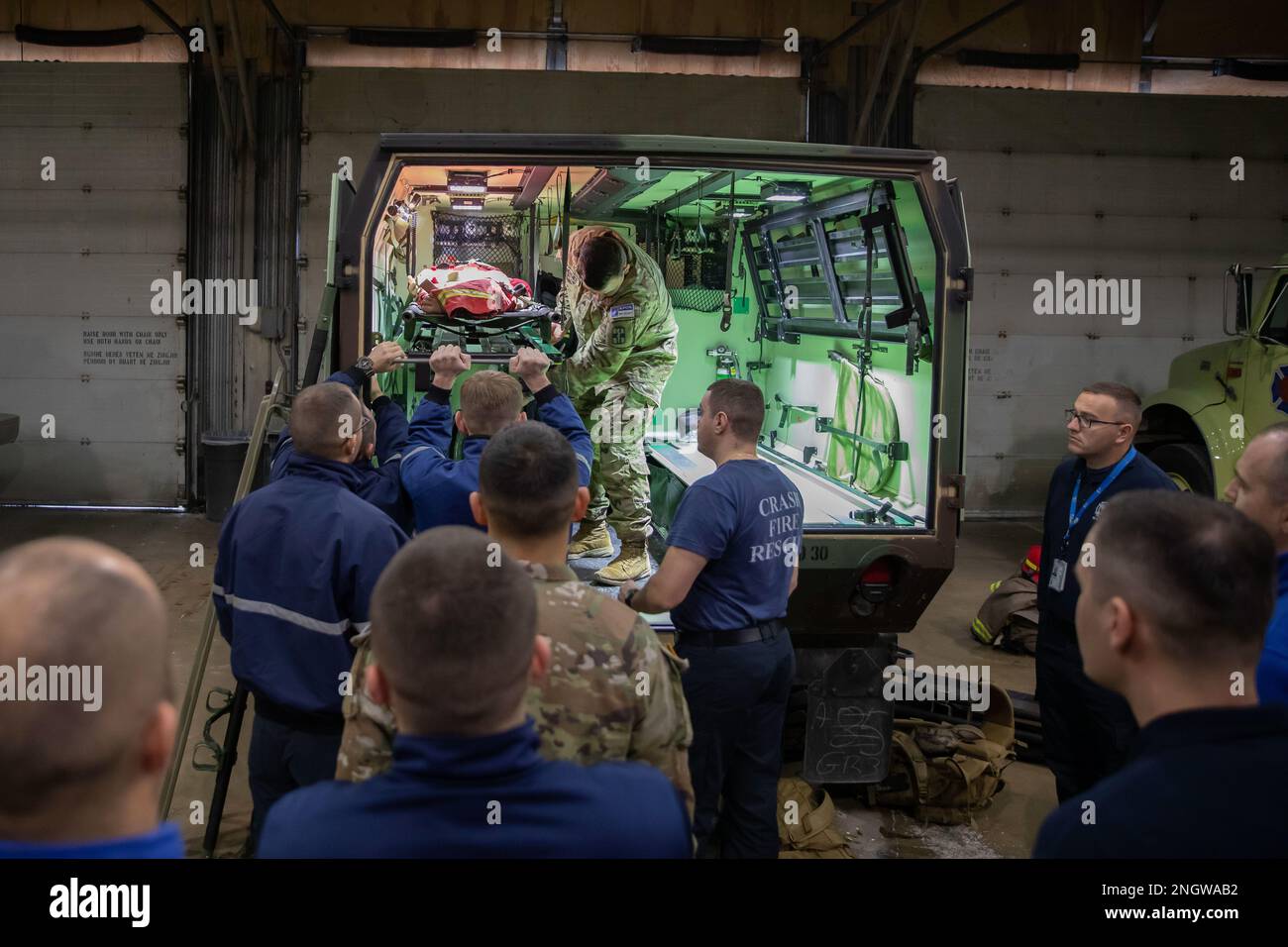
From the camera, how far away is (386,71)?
34.7 ft

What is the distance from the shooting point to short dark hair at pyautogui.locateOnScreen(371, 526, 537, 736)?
150 centimetres

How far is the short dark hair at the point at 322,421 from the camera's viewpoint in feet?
10.4

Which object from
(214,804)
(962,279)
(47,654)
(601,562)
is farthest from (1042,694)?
(47,654)

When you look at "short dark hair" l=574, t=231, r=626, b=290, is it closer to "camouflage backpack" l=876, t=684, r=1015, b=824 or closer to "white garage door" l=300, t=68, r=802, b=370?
"camouflage backpack" l=876, t=684, r=1015, b=824

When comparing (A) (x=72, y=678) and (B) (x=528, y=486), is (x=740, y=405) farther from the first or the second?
(A) (x=72, y=678)

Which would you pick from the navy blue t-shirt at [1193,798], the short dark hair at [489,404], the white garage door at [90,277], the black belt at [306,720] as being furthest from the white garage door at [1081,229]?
the navy blue t-shirt at [1193,798]

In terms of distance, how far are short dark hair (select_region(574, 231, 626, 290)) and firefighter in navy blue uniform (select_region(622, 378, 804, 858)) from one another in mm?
2244

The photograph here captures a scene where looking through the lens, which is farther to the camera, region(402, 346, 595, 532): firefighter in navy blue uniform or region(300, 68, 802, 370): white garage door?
region(300, 68, 802, 370): white garage door

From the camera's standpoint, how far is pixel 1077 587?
12.6ft

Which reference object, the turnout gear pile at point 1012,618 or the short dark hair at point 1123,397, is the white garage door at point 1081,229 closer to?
the turnout gear pile at point 1012,618

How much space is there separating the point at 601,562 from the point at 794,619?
4.98 feet

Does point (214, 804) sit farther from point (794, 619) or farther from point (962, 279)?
point (962, 279)

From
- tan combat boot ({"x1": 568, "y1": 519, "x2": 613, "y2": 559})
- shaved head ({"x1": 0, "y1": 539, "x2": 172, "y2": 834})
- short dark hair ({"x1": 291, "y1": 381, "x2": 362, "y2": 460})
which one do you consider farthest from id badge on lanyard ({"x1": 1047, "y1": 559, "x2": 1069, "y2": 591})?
shaved head ({"x1": 0, "y1": 539, "x2": 172, "y2": 834})

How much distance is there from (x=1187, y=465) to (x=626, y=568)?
5.39 metres
